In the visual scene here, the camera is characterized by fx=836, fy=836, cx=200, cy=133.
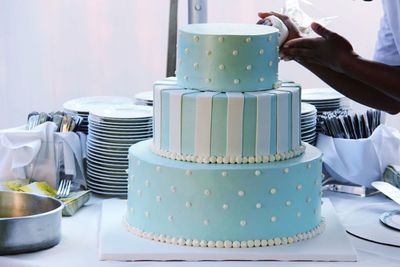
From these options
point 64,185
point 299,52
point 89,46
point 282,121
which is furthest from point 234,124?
point 89,46

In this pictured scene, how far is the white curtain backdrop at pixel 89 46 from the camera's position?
11.3ft

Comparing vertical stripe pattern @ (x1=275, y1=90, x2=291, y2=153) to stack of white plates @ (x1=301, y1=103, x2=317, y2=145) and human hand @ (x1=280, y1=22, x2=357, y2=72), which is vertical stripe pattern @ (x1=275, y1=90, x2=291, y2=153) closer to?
human hand @ (x1=280, y1=22, x2=357, y2=72)

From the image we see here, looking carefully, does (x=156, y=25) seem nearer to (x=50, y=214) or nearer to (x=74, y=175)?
(x=74, y=175)

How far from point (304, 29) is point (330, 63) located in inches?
8.0

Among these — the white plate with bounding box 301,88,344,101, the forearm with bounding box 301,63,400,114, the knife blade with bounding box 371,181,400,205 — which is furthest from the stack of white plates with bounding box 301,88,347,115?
the knife blade with bounding box 371,181,400,205

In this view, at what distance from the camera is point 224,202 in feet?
6.26

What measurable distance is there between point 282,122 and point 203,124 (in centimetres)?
19

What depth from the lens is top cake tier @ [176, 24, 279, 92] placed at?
1949 millimetres

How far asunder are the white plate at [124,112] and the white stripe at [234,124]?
0.44 meters

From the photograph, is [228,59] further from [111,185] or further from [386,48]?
[386,48]

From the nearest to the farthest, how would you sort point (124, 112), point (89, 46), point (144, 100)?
point (124, 112) < point (144, 100) < point (89, 46)

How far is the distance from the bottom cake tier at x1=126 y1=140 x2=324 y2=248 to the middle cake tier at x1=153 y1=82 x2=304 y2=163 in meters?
0.03

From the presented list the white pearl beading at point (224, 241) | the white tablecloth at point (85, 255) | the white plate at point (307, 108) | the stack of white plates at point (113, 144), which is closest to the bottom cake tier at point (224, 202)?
the white pearl beading at point (224, 241)

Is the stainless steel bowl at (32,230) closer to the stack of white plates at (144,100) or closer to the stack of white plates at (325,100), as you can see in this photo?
the stack of white plates at (144,100)
